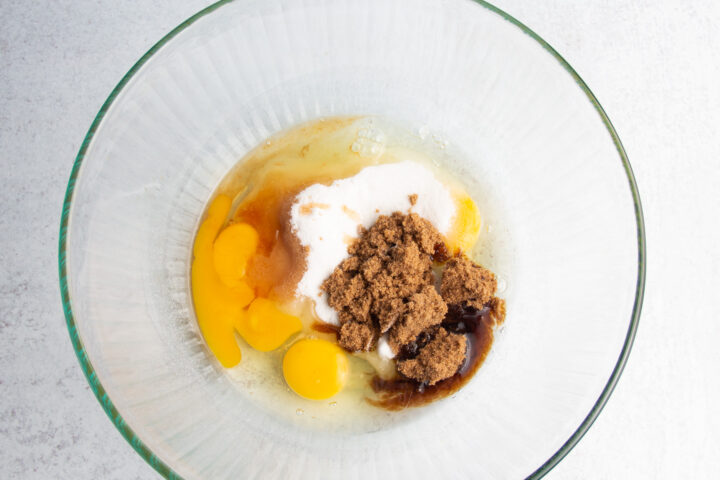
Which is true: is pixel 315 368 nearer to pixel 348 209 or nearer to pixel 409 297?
pixel 409 297


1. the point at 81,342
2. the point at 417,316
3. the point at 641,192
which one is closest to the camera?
the point at 81,342

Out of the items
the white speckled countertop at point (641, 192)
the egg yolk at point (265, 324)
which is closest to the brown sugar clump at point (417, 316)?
the egg yolk at point (265, 324)

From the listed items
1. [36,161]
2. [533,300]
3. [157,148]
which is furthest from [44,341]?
[533,300]

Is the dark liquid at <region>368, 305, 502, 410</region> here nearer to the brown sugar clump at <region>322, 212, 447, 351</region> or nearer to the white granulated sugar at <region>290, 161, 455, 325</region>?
the brown sugar clump at <region>322, 212, 447, 351</region>

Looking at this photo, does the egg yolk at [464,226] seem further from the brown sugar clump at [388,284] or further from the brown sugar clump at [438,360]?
the brown sugar clump at [438,360]

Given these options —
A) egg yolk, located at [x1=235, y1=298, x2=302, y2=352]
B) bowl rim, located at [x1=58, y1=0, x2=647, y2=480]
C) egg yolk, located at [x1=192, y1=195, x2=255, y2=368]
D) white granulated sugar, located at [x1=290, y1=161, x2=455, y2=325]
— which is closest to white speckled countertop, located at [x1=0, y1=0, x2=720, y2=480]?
bowl rim, located at [x1=58, y1=0, x2=647, y2=480]

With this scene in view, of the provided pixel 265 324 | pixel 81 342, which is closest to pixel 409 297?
pixel 265 324

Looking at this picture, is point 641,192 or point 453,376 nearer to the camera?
Answer: point 453,376
